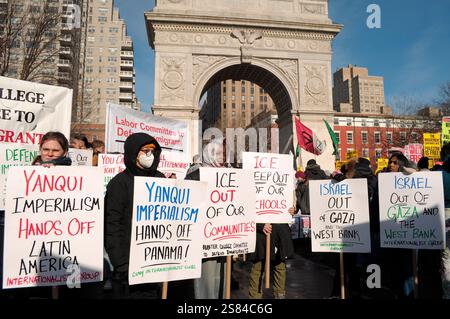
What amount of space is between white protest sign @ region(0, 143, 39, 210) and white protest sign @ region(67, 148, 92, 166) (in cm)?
204

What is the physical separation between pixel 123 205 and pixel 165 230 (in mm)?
470

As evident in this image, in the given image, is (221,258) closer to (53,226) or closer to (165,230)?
(165,230)

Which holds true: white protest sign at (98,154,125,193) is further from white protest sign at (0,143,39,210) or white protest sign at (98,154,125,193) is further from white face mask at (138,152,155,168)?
white face mask at (138,152,155,168)

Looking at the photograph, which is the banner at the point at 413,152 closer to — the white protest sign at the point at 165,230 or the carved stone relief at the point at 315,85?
the carved stone relief at the point at 315,85

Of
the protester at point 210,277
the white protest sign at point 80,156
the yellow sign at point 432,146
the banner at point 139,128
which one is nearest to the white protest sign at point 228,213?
the protester at point 210,277

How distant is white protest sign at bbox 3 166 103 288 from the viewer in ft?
9.76

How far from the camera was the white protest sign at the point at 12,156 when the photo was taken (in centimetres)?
423

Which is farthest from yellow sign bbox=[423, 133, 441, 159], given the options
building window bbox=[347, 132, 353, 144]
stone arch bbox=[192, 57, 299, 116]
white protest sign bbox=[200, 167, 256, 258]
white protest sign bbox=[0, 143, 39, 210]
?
building window bbox=[347, 132, 353, 144]

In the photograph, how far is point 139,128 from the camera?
6.71m

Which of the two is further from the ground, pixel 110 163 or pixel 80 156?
pixel 80 156

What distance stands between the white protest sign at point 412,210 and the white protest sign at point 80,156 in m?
5.16

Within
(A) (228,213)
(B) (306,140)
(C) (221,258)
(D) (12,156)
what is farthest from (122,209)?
(B) (306,140)
